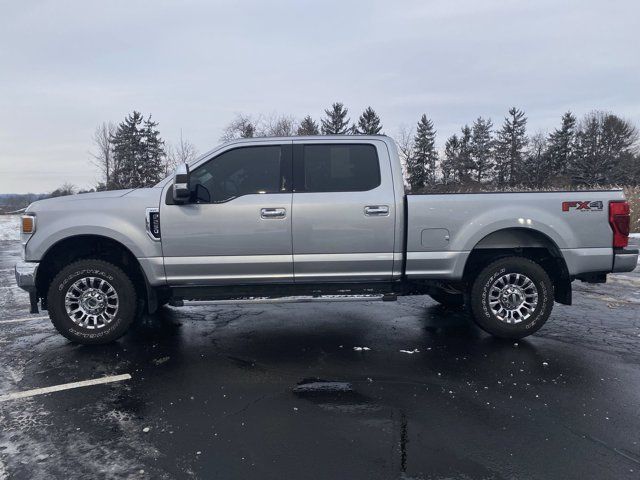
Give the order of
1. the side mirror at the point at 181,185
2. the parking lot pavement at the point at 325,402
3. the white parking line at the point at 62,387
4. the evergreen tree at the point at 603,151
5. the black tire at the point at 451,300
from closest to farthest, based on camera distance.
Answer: the parking lot pavement at the point at 325,402 → the white parking line at the point at 62,387 → the side mirror at the point at 181,185 → the black tire at the point at 451,300 → the evergreen tree at the point at 603,151

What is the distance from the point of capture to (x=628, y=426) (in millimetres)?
3246

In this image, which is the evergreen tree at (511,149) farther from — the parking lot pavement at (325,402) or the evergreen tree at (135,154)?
the parking lot pavement at (325,402)

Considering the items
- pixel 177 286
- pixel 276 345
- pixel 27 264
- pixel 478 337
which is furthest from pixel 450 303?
pixel 27 264

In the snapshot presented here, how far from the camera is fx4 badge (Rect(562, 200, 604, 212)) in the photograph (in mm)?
4934

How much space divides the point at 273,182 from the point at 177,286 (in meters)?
1.49

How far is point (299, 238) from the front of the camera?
488 cm

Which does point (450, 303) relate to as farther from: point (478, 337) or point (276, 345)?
point (276, 345)

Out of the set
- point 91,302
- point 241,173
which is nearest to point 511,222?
point 241,173

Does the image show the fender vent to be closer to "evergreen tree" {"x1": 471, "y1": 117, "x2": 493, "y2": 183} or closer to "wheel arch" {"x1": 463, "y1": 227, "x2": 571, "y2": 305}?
"wheel arch" {"x1": 463, "y1": 227, "x2": 571, "y2": 305}

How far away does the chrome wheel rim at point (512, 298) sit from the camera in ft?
16.7

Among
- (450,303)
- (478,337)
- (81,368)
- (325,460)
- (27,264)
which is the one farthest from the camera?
(450,303)

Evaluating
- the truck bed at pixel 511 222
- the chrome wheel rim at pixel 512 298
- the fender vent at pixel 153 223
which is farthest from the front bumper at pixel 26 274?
the chrome wheel rim at pixel 512 298

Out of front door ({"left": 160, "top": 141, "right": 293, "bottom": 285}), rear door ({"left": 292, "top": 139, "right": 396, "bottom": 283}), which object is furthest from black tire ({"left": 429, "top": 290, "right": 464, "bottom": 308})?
front door ({"left": 160, "top": 141, "right": 293, "bottom": 285})

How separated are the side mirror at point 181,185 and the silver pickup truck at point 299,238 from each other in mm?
50
